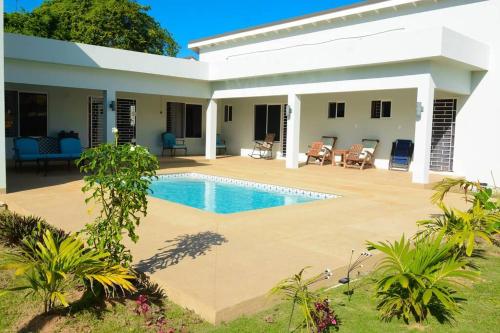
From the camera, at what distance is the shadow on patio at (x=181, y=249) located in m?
5.05

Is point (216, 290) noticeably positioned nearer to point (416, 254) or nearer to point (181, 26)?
point (416, 254)

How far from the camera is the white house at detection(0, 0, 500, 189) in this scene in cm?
1247

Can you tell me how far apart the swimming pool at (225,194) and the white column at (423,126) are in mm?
2851

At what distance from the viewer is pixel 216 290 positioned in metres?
4.36

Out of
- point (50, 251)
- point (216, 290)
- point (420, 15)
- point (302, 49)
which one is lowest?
point (216, 290)

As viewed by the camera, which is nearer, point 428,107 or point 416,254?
point 416,254

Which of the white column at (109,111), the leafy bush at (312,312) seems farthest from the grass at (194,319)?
the white column at (109,111)

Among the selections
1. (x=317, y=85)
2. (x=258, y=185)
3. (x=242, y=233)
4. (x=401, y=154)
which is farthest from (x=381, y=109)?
(x=242, y=233)

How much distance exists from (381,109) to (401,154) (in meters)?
1.83

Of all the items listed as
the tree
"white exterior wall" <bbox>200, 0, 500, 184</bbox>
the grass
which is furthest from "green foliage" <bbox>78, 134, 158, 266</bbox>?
the tree

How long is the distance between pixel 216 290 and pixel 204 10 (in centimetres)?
4046

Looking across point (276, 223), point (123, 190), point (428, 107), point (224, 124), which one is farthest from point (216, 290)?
point (224, 124)

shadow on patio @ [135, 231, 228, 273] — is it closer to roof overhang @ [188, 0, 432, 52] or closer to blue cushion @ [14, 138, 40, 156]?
blue cushion @ [14, 138, 40, 156]

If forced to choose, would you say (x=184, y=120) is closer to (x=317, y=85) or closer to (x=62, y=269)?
(x=317, y=85)
